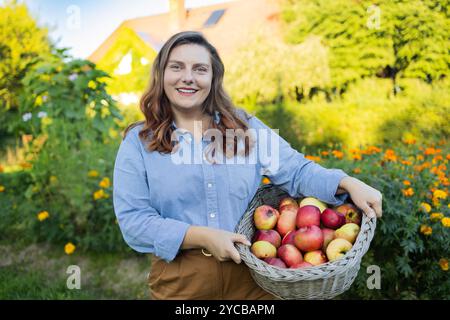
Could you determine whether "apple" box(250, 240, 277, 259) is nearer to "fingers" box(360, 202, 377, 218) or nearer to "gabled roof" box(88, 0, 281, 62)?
"fingers" box(360, 202, 377, 218)

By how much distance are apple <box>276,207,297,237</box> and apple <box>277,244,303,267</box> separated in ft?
0.42

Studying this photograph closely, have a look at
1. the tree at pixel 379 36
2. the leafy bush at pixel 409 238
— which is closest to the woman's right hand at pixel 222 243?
the leafy bush at pixel 409 238

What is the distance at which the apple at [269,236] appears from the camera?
1.60 meters

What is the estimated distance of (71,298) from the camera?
323 centimetres

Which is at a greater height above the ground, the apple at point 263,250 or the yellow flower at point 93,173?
the yellow flower at point 93,173

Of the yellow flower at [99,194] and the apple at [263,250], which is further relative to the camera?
the yellow flower at [99,194]

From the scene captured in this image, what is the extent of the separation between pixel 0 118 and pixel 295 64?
6.99m

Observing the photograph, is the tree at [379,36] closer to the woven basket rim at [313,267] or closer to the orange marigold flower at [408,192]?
the orange marigold flower at [408,192]

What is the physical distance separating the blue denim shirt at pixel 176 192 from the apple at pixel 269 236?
0.09 m

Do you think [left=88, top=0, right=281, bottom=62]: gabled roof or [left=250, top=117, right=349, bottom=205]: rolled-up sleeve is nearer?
[left=250, top=117, right=349, bottom=205]: rolled-up sleeve

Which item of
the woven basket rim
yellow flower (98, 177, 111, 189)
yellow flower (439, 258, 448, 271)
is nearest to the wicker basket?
the woven basket rim

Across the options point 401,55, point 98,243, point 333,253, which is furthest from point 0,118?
point 333,253

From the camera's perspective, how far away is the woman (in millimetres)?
1538

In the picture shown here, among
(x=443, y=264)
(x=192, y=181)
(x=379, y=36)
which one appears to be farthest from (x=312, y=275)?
(x=379, y=36)
